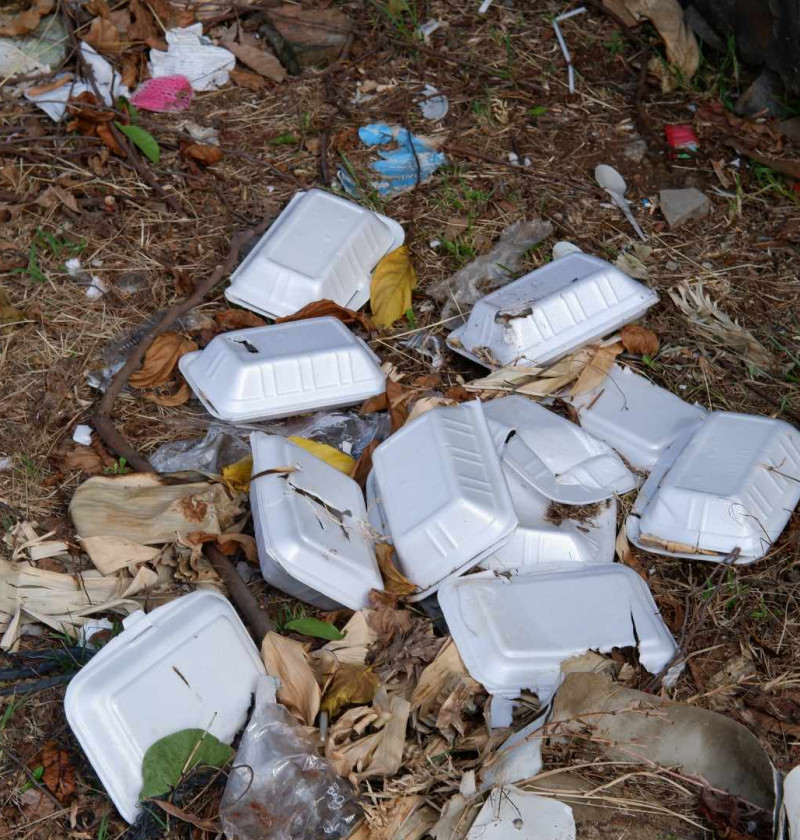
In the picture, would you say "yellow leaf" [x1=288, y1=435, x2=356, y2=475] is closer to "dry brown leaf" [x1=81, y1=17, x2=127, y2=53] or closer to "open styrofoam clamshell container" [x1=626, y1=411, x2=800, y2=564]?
"open styrofoam clamshell container" [x1=626, y1=411, x2=800, y2=564]

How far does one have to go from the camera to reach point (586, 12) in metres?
4.50

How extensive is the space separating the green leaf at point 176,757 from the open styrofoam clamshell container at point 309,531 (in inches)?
17.1

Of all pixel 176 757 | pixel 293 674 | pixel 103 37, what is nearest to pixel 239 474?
pixel 293 674

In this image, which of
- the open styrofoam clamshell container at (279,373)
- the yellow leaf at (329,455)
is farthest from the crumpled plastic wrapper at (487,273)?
the yellow leaf at (329,455)

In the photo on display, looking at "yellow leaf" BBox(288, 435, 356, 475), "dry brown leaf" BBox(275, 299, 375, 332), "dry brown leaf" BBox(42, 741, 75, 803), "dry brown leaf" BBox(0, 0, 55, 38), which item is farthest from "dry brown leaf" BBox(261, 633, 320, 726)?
"dry brown leaf" BBox(0, 0, 55, 38)

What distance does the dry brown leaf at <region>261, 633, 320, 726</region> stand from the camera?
2090 mm

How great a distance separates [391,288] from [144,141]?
49.5 inches

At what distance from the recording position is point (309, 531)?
7.57 ft

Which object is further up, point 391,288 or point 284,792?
point 391,288

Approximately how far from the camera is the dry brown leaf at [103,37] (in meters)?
4.06

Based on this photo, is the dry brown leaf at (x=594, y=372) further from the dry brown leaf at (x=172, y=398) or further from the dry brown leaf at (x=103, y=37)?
the dry brown leaf at (x=103, y=37)

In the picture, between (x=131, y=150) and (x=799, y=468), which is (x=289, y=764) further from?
(x=131, y=150)

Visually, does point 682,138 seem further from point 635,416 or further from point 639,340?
point 635,416

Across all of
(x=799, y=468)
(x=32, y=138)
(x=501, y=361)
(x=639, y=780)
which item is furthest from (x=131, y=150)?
(x=639, y=780)
